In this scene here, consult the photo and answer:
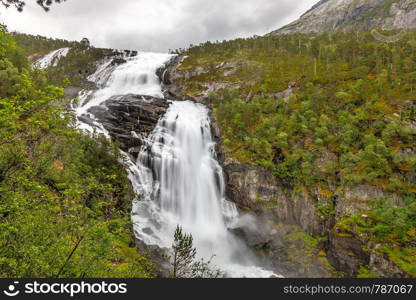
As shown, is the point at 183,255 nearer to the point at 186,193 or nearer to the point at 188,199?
the point at 188,199

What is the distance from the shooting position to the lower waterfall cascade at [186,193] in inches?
1058

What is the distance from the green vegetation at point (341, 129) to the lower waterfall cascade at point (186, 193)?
15.6 feet

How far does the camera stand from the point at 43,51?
9494cm

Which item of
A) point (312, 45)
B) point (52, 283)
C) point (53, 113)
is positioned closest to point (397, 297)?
point (52, 283)

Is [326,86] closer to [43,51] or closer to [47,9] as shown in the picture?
[47,9]

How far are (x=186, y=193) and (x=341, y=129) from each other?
21.5 metres

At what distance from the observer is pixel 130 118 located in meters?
39.6

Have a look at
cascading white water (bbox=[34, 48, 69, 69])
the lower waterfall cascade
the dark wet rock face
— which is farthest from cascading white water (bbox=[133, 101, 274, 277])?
cascading white water (bbox=[34, 48, 69, 69])

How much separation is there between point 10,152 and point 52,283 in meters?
4.21

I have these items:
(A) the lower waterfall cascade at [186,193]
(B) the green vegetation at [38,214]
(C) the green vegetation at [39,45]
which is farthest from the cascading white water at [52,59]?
(B) the green vegetation at [38,214]

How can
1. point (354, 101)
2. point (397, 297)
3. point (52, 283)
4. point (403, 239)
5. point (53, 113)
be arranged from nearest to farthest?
point (52, 283) < point (53, 113) < point (397, 297) < point (403, 239) < point (354, 101)

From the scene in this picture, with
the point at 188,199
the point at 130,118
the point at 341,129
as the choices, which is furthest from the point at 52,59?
the point at 341,129

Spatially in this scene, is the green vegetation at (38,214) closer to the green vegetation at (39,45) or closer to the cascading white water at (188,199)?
the cascading white water at (188,199)

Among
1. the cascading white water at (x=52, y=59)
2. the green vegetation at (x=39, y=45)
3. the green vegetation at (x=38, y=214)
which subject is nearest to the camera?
the green vegetation at (x=38, y=214)
